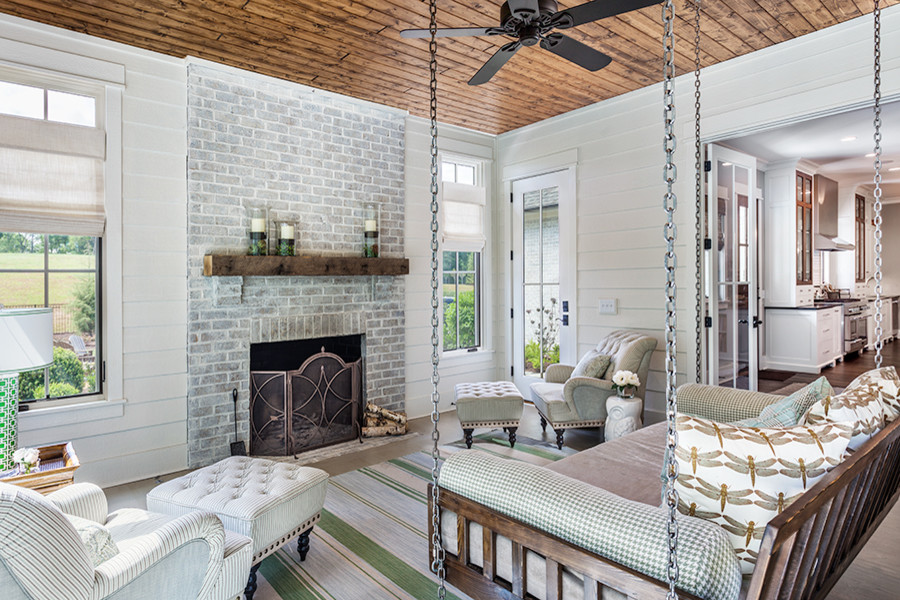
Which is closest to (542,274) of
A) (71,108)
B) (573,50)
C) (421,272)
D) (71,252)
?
(421,272)

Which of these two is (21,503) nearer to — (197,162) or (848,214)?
(197,162)

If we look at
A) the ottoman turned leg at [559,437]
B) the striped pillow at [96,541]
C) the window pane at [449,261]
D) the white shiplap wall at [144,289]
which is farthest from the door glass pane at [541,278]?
the striped pillow at [96,541]

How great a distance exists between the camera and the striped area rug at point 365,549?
2256mm

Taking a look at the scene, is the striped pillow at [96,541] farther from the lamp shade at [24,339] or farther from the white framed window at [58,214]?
the white framed window at [58,214]

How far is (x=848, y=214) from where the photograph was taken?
8320 millimetres

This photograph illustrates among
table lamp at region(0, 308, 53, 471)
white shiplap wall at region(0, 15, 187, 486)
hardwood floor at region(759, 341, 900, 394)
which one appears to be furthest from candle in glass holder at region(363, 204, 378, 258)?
hardwood floor at region(759, 341, 900, 394)

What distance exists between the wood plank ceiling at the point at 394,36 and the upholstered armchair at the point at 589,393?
83.9 inches

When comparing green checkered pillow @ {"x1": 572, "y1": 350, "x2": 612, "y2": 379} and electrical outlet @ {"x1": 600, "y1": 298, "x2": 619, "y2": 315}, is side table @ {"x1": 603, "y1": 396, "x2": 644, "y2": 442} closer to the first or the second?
green checkered pillow @ {"x1": 572, "y1": 350, "x2": 612, "y2": 379}

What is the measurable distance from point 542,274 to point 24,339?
4178mm

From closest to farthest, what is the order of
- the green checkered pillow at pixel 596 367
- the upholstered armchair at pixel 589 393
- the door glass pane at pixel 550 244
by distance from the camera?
the upholstered armchair at pixel 589 393 < the green checkered pillow at pixel 596 367 < the door glass pane at pixel 550 244

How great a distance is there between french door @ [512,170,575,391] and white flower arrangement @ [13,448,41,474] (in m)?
4.07

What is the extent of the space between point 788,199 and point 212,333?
687cm

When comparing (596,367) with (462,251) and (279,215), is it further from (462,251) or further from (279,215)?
(279,215)

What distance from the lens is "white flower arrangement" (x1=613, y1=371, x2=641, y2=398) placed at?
3793 millimetres
